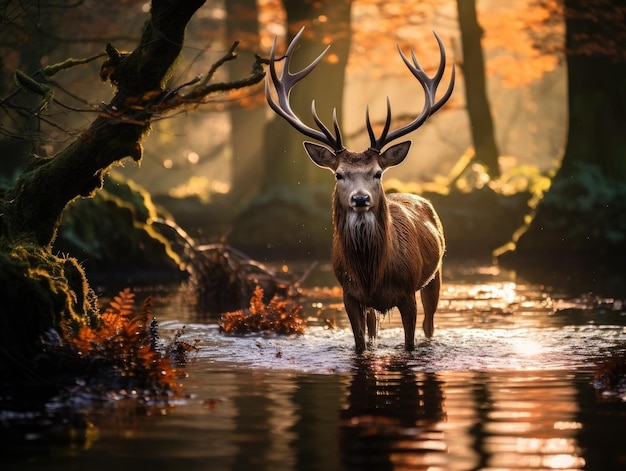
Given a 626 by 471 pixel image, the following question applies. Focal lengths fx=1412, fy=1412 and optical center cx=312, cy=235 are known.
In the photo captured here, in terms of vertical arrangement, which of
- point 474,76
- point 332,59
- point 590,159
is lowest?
point 590,159

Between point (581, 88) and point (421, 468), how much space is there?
72.0ft

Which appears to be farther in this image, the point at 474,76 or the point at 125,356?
the point at 474,76

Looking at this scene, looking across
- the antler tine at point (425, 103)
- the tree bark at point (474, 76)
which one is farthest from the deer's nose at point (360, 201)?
the tree bark at point (474, 76)

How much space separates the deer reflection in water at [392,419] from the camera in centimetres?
764

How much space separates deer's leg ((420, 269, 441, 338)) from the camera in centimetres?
1446

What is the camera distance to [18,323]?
10312mm

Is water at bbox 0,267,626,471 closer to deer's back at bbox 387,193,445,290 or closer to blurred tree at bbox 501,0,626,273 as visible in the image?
deer's back at bbox 387,193,445,290

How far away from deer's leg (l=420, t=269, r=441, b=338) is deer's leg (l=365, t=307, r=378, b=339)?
63 cm

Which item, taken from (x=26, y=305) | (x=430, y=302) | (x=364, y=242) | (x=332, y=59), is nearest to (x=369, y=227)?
(x=364, y=242)

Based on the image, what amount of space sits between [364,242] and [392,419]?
12.8ft

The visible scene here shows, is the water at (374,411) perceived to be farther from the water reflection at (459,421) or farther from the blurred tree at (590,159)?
the blurred tree at (590,159)

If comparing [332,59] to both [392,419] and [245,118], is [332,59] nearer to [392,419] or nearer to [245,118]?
[245,118]

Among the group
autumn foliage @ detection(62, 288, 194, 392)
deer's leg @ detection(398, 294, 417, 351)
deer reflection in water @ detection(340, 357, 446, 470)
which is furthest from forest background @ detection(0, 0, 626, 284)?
deer's leg @ detection(398, 294, 417, 351)

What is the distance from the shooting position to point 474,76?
1371 inches
